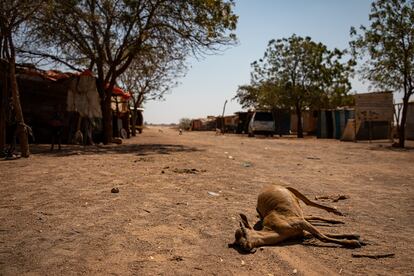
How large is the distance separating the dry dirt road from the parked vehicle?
67.1 ft

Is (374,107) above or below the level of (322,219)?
above

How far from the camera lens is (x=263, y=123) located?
2903cm

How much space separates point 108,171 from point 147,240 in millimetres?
4547

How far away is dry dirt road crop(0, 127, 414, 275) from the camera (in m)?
3.17

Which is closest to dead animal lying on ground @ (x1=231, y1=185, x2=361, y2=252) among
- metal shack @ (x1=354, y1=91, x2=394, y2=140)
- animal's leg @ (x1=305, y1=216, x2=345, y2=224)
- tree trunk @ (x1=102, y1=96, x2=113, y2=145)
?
animal's leg @ (x1=305, y1=216, x2=345, y2=224)

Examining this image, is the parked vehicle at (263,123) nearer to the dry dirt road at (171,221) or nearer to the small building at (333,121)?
the small building at (333,121)

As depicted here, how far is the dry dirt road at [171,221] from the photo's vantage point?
317 centimetres

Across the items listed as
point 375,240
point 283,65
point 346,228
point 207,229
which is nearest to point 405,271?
point 375,240

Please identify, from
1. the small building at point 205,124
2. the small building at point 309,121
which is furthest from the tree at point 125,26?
the small building at point 205,124

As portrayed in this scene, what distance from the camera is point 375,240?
3.86m

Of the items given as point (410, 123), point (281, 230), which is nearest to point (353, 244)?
point (281, 230)

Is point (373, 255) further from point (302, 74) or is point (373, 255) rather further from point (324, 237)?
point (302, 74)

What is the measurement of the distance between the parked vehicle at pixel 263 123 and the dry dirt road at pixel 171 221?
806 inches

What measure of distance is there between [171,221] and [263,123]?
25189mm
